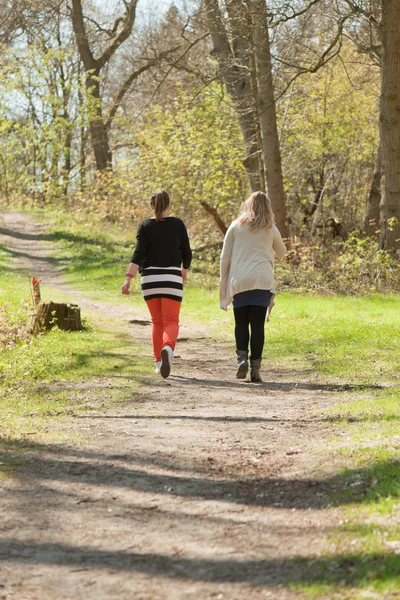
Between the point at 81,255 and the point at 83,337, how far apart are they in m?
13.0

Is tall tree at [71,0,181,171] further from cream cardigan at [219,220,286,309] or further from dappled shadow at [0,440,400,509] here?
dappled shadow at [0,440,400,509]

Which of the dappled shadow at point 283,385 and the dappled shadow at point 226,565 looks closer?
the dappled shadow at point 226,565

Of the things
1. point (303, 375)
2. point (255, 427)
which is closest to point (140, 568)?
point (255, 427)

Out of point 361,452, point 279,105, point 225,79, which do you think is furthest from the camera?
point 279,105

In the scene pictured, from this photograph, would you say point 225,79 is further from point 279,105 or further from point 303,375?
point 303,375

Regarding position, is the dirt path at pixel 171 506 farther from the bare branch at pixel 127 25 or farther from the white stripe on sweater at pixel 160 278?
the bare branch at pixel 127 25

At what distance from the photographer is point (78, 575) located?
373 centimetres

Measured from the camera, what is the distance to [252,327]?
9.24 m

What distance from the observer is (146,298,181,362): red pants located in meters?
9.28

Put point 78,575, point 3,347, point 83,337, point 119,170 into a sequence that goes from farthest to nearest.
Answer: point 119,170 → point 83,337 → point 3,347 → point 78,575

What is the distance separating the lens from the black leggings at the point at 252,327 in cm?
920

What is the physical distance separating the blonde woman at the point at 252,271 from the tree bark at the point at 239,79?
40.8 feet

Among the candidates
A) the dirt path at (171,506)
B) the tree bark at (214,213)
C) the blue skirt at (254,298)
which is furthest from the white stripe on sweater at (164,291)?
the tree bark at (214,213)

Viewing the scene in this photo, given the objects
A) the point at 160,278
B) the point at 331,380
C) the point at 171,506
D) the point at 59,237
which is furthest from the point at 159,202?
the point at 59,237
